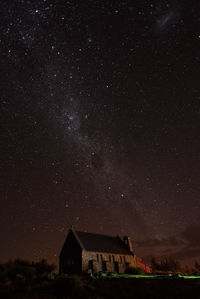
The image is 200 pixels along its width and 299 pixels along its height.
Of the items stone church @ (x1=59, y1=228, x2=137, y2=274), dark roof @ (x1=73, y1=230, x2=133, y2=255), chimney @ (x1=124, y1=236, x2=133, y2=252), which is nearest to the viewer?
stone church @ (x1=59, y1=228, x2=137, y2=274)

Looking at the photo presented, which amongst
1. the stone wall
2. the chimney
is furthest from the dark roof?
the stone wall

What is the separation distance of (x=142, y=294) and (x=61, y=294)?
444cm

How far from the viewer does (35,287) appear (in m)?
14.3

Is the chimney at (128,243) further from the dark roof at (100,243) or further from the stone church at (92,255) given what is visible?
the dark roof at (100,243)

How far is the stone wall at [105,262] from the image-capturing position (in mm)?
34719

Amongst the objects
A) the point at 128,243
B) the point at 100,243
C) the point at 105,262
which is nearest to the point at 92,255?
the point at 105,262

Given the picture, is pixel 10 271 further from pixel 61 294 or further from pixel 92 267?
pixel 92 267

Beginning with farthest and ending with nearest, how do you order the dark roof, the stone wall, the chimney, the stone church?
the chimney, the dark roof, the stone church, the stone wall

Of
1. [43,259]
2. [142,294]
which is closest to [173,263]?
[43,259]

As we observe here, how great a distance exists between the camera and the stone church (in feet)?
115

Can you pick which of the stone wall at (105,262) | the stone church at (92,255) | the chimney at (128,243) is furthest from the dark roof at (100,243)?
the stone wall at (105,262)

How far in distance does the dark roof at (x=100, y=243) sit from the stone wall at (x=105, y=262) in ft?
2.97

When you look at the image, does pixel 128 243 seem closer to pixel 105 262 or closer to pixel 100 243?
pixel 100 243

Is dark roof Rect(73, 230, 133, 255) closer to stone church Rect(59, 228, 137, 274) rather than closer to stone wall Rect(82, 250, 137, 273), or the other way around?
stone church Rect(59, 228, 137, 274)
